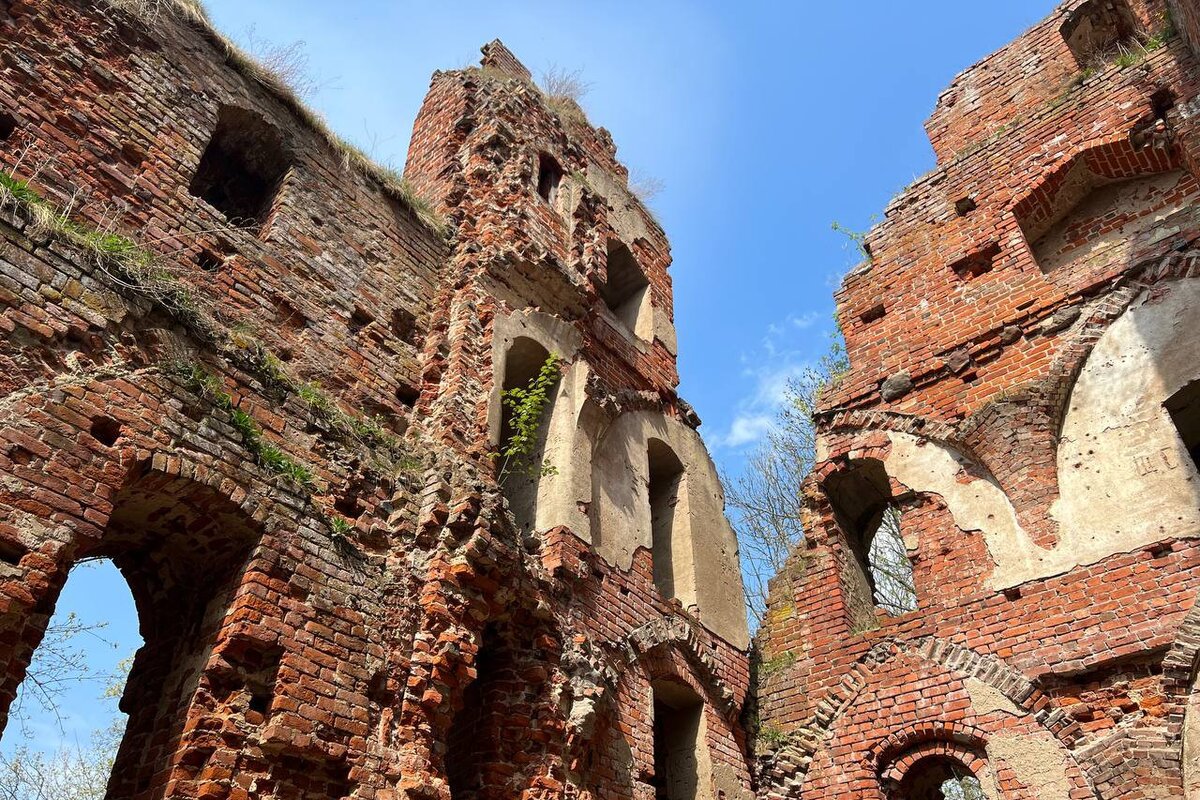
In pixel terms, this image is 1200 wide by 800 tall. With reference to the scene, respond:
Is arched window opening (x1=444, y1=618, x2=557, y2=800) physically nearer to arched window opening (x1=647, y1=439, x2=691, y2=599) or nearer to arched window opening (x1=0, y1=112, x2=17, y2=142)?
arched window opening (x1=647, y1=439, x2=691, y2=599)

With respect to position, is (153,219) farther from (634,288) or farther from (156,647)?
(634,288)

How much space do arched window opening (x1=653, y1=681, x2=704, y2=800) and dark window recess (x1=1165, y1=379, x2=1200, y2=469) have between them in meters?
4.76

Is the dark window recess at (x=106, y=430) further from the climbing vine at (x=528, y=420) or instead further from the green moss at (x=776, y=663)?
the green moss at (x=776, y=663)

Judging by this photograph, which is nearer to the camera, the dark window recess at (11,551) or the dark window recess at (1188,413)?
the dark window recess at (11,551)

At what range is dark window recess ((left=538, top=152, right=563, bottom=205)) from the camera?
1001 cm

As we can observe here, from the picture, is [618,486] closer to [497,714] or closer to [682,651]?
[682,651]

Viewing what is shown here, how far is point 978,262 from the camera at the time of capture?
31.3ft

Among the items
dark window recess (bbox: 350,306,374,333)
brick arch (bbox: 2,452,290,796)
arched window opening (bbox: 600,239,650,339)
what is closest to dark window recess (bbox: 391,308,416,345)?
dark window recess (bbox: 350,306,374,333)

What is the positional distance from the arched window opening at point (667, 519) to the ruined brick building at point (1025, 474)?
1085 mm

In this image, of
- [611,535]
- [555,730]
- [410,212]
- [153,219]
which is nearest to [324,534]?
[555,730]

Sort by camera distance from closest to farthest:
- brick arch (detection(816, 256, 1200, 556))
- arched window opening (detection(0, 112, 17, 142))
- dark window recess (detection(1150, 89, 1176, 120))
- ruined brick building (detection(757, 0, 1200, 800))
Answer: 1. arched window opening (detection(0, 112, 17, 142))
2. ruined brick building (detection(757, 0, 1200, 800))
3. brick arch (detection(816, 256, 1200, 556))
4. dark window recess (detection(1150, 89, 1176, 120))

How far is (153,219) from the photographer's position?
6031 mm

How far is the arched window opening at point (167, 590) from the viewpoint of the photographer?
181 inches

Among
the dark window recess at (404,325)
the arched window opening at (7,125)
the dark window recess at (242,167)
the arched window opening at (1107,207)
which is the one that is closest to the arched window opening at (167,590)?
the arched window opening at (7,125)
